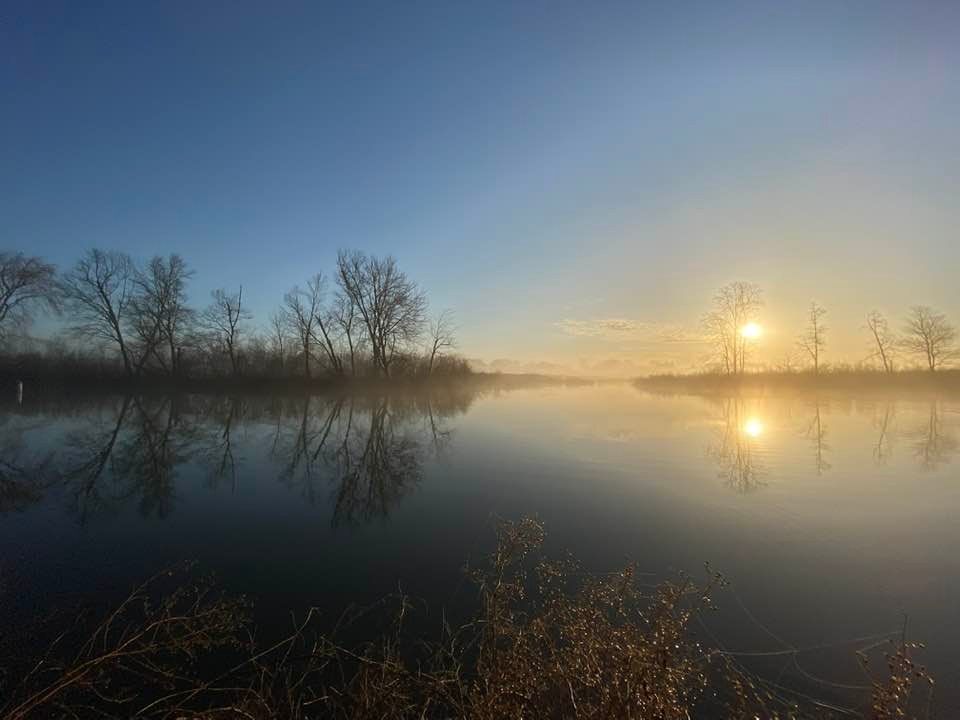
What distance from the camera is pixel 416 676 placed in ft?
9.92

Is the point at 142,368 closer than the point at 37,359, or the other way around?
the point at 37,359

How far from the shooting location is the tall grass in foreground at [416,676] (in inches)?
96.7

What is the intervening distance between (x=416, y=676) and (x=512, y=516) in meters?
3.63

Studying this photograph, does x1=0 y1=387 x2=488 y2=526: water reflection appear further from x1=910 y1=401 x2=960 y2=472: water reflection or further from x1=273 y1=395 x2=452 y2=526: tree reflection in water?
x1=910 y1=401 x2=960 y2=472: water reflection

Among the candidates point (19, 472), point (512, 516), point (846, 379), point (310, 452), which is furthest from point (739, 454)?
point (846, 379)

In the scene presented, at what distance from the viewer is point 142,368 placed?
3428cm

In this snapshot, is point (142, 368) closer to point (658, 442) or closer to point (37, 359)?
point (37, 359)

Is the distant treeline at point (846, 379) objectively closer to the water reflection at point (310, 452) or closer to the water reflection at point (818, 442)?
the water reflection at point (310, 452)

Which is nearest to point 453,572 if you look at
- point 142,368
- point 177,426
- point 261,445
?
point 261,445

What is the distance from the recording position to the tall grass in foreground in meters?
2.46

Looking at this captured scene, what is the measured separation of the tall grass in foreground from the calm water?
18.4 inches

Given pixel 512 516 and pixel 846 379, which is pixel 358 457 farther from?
pixel 846 379

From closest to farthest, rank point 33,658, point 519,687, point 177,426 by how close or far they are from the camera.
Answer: point 519,687, point 33,658, point 177,426

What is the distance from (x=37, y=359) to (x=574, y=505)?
1715 inches
